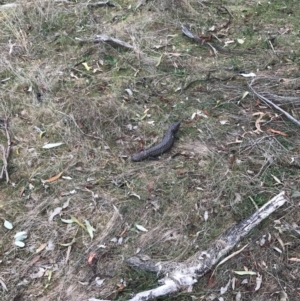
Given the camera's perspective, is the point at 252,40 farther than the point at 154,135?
Yes

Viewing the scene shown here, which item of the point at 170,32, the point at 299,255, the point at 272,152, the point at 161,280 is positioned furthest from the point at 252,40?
the point at 161,280

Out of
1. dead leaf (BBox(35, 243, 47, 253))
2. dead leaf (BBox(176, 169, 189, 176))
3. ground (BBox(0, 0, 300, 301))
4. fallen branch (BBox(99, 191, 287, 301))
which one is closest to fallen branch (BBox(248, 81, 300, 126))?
ground (BBox(0, 0, 300, 301))

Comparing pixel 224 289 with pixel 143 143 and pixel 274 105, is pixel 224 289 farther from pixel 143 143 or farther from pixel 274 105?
pixel 274 105

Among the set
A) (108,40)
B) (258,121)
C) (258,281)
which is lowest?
(258,281)

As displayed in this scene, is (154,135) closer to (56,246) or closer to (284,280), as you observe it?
(56,246)

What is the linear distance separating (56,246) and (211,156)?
131 cm

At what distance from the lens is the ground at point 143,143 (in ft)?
8.63

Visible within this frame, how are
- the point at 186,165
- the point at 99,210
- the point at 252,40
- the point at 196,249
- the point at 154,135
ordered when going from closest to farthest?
the point at 196,249, the point at 99,210, the point at 186,165, the point at 154,135, the point at 252,40

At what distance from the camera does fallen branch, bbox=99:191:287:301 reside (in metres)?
2.45

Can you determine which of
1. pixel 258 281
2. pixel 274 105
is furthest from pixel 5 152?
pixel 274 105

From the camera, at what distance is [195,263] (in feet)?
8.43

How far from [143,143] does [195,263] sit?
3.94 feet

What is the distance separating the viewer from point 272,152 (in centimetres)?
322

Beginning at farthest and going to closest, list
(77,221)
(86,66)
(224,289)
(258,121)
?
(86,66)
(258,121)
(77,221)
(224,289)
